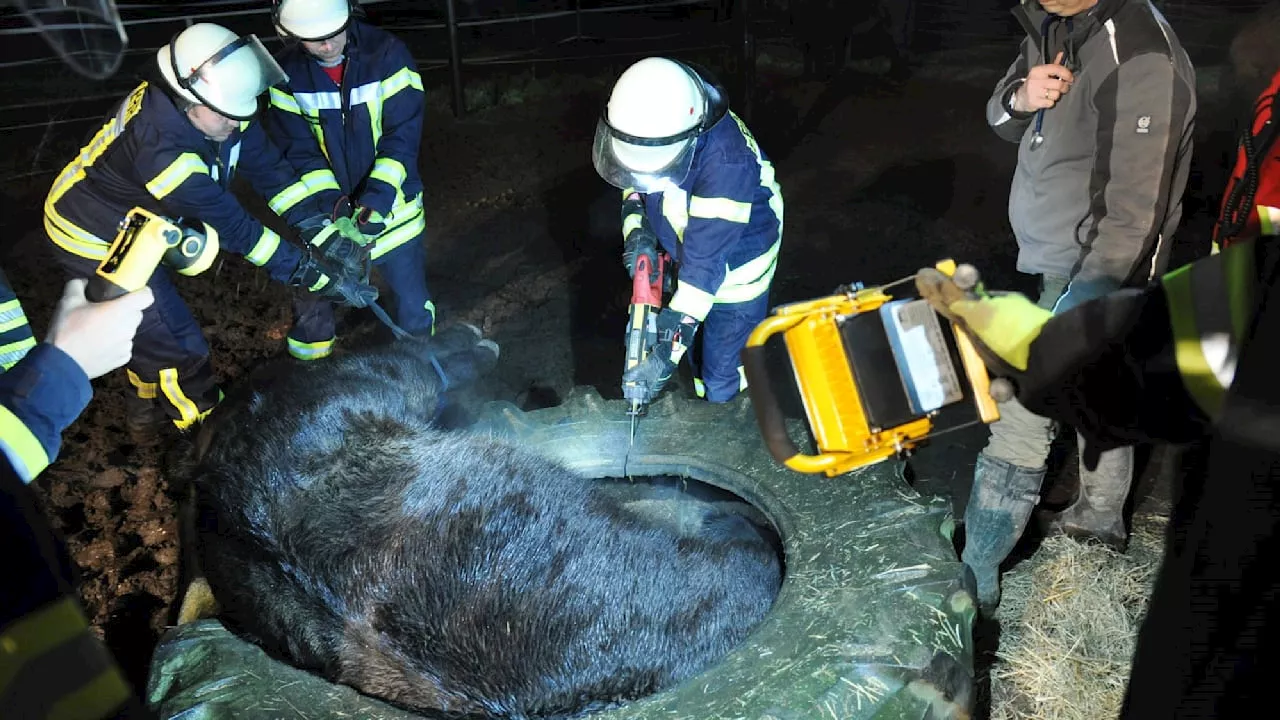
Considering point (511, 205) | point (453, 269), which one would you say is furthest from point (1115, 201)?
point (511, 205)

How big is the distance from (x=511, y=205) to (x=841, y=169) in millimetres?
2606

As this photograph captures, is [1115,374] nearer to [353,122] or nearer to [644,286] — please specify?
[644,286]

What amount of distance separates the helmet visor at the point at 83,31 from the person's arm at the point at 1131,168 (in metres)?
7.17

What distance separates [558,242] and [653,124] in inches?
123

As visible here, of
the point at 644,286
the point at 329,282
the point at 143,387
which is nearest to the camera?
the point at 644,286

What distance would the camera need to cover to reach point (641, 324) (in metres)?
3.35

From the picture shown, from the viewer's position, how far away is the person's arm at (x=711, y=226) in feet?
10.7

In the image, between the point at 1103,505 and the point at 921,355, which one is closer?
the point at 921,355

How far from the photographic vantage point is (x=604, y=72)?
925 cm

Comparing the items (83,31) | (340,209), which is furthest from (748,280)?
(83,31)

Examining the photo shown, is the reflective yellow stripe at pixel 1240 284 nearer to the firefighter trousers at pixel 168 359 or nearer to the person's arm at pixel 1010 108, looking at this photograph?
the person's arm at pixel 1010 108

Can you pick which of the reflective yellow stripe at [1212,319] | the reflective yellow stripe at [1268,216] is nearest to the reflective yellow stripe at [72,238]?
the reflective yellow stripe at [1212,319]

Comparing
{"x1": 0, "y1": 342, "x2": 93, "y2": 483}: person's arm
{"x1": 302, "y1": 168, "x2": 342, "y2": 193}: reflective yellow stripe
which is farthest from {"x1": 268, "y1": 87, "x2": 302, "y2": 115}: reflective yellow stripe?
{"x1": 0, "y1": 342, "x2": 93, "y2": 483}: person's arm

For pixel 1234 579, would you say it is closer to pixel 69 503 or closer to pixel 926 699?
pixel 926 699
